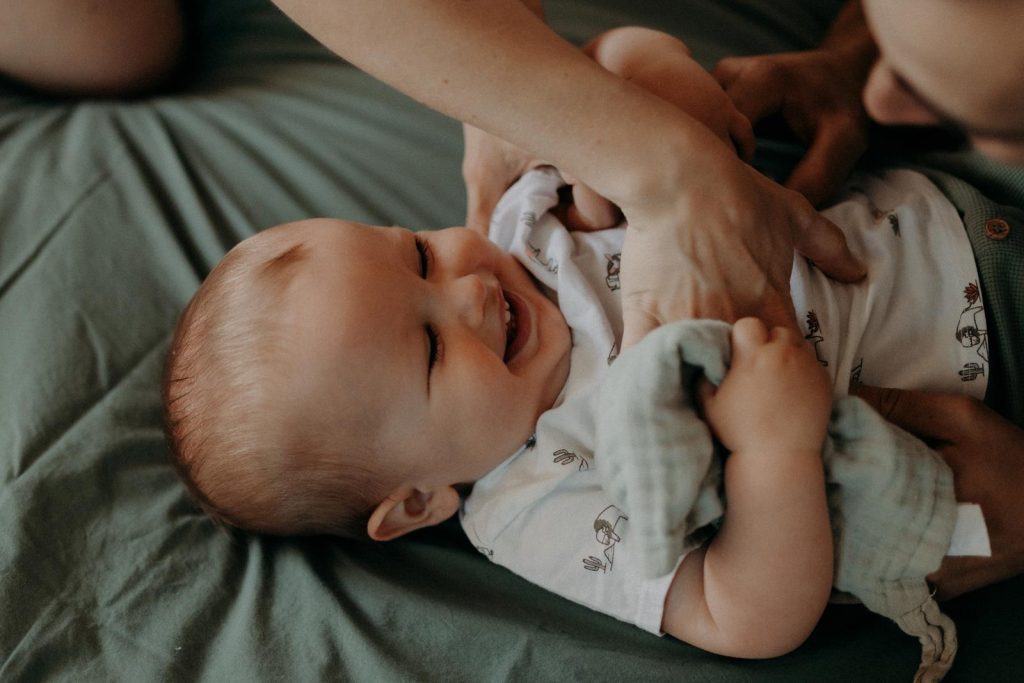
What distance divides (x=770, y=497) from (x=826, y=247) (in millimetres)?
279

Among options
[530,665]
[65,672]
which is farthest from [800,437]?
[65,672]

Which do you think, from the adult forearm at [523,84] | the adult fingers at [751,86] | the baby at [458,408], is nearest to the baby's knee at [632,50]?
the baby at [458,408]

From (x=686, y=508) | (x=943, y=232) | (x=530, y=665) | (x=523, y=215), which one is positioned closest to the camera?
(x=686, y=508)

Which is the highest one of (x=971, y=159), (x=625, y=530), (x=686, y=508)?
(x=971, y=159)

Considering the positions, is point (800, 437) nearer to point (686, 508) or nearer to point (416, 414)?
point (686, 508)

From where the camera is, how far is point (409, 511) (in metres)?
0.90

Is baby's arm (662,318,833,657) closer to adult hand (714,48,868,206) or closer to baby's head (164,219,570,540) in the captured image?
baby's head (164,219,570,540)

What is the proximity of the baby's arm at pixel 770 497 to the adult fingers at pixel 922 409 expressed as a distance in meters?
0.16

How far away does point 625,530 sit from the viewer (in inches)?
32.1

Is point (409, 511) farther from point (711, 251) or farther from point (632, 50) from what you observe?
point (632, 50)

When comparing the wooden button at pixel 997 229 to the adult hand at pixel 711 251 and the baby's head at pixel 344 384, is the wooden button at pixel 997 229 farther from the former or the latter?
the baby's head at pixel 344 384

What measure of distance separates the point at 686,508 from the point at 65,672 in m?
0.62

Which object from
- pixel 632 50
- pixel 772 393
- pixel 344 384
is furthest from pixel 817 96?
pixel 344 384

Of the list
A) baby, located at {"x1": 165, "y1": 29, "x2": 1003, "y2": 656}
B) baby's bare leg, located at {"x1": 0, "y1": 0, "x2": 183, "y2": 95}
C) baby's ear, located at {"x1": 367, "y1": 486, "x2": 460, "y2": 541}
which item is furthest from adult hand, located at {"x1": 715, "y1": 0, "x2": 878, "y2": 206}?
baby's bare leg, located at {"x1": 0, "y1": 0, "x2": 183, "y2": 95}
